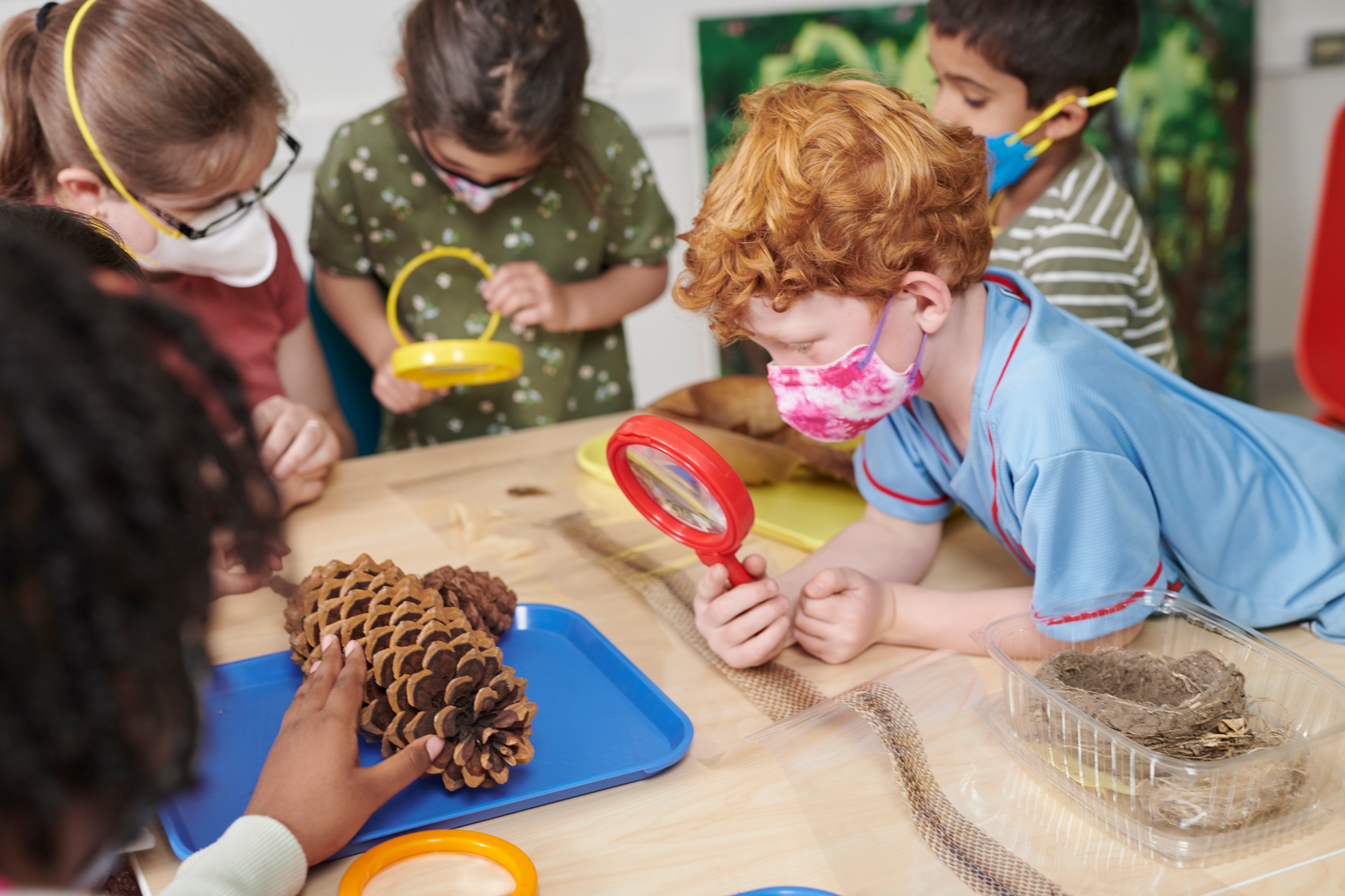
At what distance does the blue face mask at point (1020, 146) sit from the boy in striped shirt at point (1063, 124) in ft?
0.04

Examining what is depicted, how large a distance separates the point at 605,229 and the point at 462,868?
116 centimetres

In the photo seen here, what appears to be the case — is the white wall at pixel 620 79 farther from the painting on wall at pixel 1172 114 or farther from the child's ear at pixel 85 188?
the child's ear at pixel 85 188

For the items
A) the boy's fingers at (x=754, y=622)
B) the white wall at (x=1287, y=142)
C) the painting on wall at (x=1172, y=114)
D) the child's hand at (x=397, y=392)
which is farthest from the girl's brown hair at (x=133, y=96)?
the white wall at (x=1287, y=142)

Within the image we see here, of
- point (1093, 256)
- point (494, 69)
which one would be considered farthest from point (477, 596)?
point (1093, 256)

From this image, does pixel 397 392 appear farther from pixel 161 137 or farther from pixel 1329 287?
pixel 1329 287

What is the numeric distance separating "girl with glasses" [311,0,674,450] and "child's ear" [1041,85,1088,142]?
570mm

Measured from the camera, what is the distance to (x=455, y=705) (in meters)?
0.61

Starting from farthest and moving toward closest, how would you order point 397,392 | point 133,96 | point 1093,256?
point 397,392, point 1093,256, point 133,96

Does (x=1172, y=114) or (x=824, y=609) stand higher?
(x=1172, y=114)

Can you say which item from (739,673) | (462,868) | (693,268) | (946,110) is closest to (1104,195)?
(946,110)

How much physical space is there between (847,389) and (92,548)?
1.83 feet

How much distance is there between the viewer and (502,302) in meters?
1.34

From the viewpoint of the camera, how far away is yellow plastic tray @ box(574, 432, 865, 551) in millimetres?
951

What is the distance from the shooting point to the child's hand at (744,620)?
726 mm
